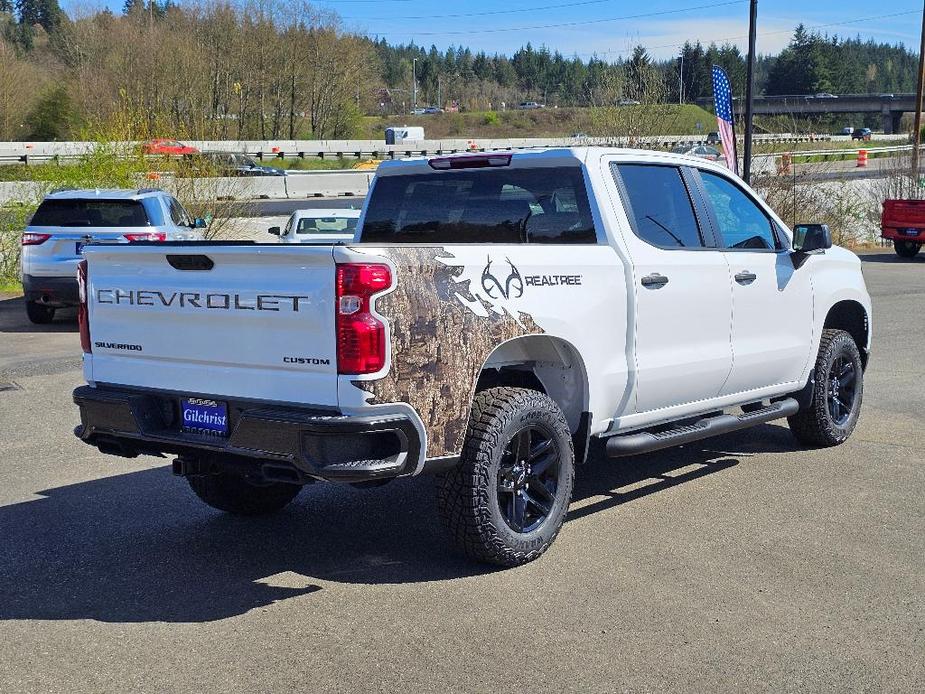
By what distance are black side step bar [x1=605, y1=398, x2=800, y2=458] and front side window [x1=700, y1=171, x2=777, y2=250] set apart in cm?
106

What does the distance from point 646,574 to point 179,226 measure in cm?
1153

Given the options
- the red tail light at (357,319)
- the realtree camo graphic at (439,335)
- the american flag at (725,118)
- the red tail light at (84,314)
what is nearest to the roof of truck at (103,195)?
the red tail light at (84,314)

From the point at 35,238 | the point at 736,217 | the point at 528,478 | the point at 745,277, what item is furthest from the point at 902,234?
the point at 528,478

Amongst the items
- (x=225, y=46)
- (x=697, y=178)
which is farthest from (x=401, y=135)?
(x=697, y=178)

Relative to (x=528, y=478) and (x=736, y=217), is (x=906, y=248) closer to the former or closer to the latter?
(x=736, y=217)

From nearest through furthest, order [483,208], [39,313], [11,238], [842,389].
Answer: [483,208]
[842,389]
[39,313]
[11,238]

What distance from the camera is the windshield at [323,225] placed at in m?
17.7

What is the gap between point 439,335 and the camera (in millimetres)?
5102

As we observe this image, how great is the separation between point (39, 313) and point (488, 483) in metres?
12.0

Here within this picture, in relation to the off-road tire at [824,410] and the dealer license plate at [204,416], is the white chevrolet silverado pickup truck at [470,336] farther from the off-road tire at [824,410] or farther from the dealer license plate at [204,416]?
the off-road tire at [824,410]

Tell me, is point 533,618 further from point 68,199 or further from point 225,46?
point 225,46

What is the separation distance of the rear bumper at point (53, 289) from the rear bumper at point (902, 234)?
61.9 feet

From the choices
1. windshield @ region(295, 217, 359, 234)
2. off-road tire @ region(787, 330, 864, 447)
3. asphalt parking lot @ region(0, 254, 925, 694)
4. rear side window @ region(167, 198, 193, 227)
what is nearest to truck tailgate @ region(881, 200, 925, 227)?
windshield @ region(295, 217, 359, 234)

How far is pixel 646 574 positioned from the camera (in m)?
5.48
